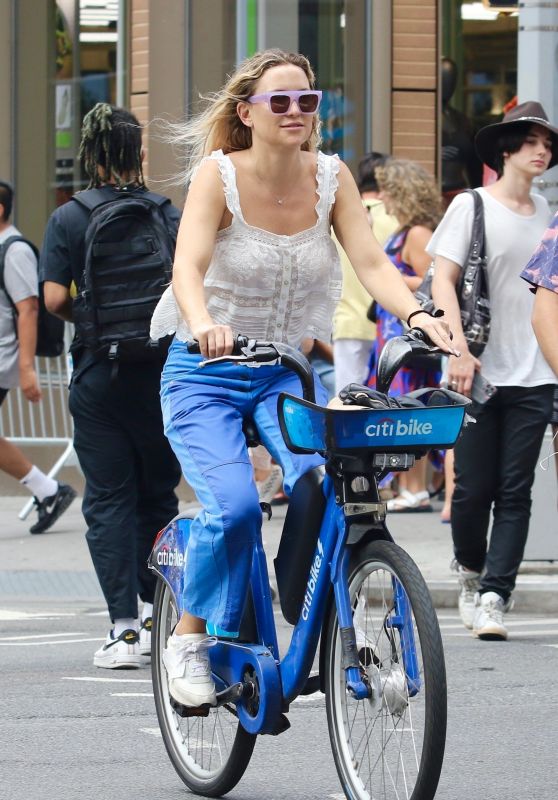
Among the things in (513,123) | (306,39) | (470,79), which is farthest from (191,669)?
(470,79)

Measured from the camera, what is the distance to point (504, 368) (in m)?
7.47

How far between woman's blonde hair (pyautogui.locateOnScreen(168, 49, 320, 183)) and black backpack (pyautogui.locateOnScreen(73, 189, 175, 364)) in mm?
1536

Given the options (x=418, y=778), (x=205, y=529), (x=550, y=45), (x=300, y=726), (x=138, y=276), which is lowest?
(x=300, y=726)

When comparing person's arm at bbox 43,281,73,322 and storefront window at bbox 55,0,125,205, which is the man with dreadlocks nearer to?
person's arm at bbox 43,281,73,322

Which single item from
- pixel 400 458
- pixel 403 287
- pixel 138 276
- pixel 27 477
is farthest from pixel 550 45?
pixel 400 458

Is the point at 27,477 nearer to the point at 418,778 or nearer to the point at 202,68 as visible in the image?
the point at 202,68

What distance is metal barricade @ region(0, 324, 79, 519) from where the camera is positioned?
480 inches

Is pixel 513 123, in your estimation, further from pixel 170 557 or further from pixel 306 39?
pixel 306 39

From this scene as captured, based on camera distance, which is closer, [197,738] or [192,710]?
[192,710]

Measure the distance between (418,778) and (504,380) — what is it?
3.59m

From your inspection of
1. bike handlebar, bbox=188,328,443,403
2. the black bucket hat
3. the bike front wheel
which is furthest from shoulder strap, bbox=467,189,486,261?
the bike front wheel

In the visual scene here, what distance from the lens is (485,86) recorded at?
1363 centimetres

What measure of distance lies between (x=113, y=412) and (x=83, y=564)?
314cm

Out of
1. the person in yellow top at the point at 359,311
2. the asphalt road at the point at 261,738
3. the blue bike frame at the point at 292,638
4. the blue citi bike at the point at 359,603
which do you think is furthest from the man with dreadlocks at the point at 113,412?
the person in yellow top at the point at 359,311
